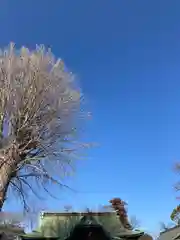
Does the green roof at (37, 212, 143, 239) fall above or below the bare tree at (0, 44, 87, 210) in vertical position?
below

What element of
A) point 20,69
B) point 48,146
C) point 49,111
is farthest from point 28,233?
point 20,69

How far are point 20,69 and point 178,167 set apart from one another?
22329 mm

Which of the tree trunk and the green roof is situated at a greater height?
the tree trunk

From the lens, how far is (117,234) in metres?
9.63

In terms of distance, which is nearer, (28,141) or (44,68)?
(28,141)

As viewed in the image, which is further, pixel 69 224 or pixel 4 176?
pixel 69 224

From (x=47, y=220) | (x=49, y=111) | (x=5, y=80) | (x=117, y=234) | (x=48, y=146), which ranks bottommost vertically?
(x=117, y=234)

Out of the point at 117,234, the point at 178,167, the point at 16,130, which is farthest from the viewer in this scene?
the point at 178,167

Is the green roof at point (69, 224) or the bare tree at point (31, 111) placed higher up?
the bare tree at point (31, 111)

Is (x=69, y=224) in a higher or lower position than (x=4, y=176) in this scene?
lower

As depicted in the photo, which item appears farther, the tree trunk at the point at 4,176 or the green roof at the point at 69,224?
the green roof at the point at 69,224

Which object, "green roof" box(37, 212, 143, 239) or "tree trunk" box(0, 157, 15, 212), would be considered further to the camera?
"green roof" box(37, 212, 143, 239)

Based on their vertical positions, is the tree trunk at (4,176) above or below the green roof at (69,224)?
above

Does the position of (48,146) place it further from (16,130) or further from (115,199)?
(115,199)
